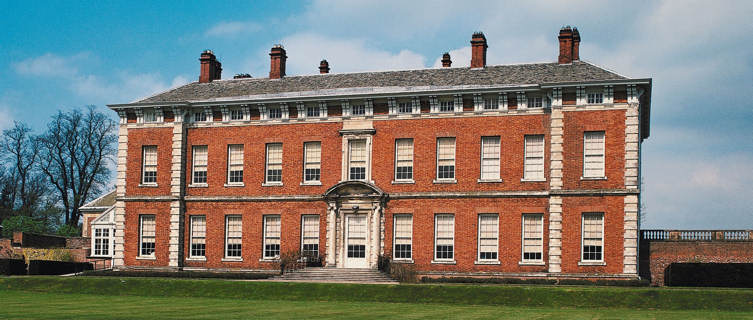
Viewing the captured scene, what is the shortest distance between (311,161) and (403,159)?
3973 mm

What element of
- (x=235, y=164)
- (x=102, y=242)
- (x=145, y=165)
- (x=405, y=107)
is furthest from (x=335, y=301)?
(x=102, y=242)

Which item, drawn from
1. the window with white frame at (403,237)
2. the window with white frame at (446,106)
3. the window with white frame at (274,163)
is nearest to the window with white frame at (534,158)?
the window with white frame at (446,106)

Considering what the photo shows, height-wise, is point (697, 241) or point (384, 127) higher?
point (384, 127)

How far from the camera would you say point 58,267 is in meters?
38.9

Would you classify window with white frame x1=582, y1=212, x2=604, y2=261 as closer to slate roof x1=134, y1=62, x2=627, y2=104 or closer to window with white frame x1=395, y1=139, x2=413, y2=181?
slate roof x1=134, y1=62, x2=627, y2=104

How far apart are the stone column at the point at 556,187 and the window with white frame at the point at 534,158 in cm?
55

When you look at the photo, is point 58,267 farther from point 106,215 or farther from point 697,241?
point 697,241

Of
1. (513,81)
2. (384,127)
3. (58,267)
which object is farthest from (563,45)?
(58,267)

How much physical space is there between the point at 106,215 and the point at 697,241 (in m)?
29.4

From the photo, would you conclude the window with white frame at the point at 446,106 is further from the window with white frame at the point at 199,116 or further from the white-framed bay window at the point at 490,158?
the window with white frame at the point at 199,116

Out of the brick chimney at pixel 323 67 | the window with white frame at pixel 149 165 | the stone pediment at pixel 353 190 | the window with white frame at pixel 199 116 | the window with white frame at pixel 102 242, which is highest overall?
the brick chimney at pixel 323 67

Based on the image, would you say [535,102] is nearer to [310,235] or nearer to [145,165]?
[310,235]

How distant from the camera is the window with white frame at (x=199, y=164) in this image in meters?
38.2

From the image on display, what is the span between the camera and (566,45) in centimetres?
3625
